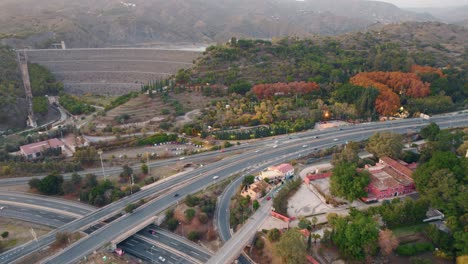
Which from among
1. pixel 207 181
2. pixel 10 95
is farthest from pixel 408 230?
pixel 10 95

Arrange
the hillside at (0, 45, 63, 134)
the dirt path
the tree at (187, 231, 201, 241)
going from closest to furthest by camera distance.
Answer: the tree at (187, 231, 201, 241)
the dirt path
the hillside at (0, 45, 63, 134)

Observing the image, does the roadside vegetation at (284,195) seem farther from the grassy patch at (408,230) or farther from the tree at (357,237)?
the grassy patch at (408,230)

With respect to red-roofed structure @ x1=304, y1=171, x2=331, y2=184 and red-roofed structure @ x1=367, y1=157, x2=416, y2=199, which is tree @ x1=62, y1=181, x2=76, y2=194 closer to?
red-roofed structure @ x1=304, y1=171, x2=331, y2=184

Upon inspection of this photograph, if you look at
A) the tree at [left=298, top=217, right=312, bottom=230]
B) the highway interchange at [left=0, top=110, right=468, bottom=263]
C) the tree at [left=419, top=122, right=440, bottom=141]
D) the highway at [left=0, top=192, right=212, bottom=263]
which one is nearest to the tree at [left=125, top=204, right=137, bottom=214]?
the highway interchange at [left=0, top=110, right=468, bottom=263]

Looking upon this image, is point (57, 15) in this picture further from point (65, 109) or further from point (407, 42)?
point (407, 42)

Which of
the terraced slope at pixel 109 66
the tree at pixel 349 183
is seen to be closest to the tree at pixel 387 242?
the tree at pixel 349 183

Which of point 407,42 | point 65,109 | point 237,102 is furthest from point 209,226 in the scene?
point 407,42
